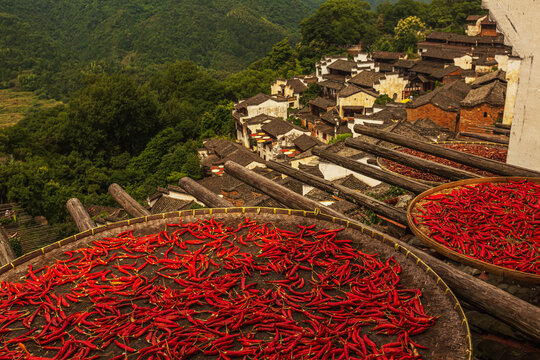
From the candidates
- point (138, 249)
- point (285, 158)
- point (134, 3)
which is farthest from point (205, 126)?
point (134, 3)

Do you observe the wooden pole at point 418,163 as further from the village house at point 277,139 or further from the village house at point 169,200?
the village house at point 277,139

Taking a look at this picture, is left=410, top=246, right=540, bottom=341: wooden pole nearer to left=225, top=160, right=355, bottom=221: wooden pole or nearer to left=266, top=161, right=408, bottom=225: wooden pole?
left=266, top=161, right=408, bottom=225: wooden pole

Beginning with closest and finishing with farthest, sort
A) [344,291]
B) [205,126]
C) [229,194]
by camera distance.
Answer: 1. [344,291]
2. [229,194]
3. [205,126]

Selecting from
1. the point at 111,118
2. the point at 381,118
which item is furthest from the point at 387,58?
the point at 111,118

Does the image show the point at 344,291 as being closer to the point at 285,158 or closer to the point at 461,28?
the point at 285,158

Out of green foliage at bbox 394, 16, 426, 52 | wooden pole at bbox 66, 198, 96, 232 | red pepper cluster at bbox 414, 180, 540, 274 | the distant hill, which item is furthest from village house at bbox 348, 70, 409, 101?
the distant hill

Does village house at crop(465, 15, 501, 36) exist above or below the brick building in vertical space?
above
